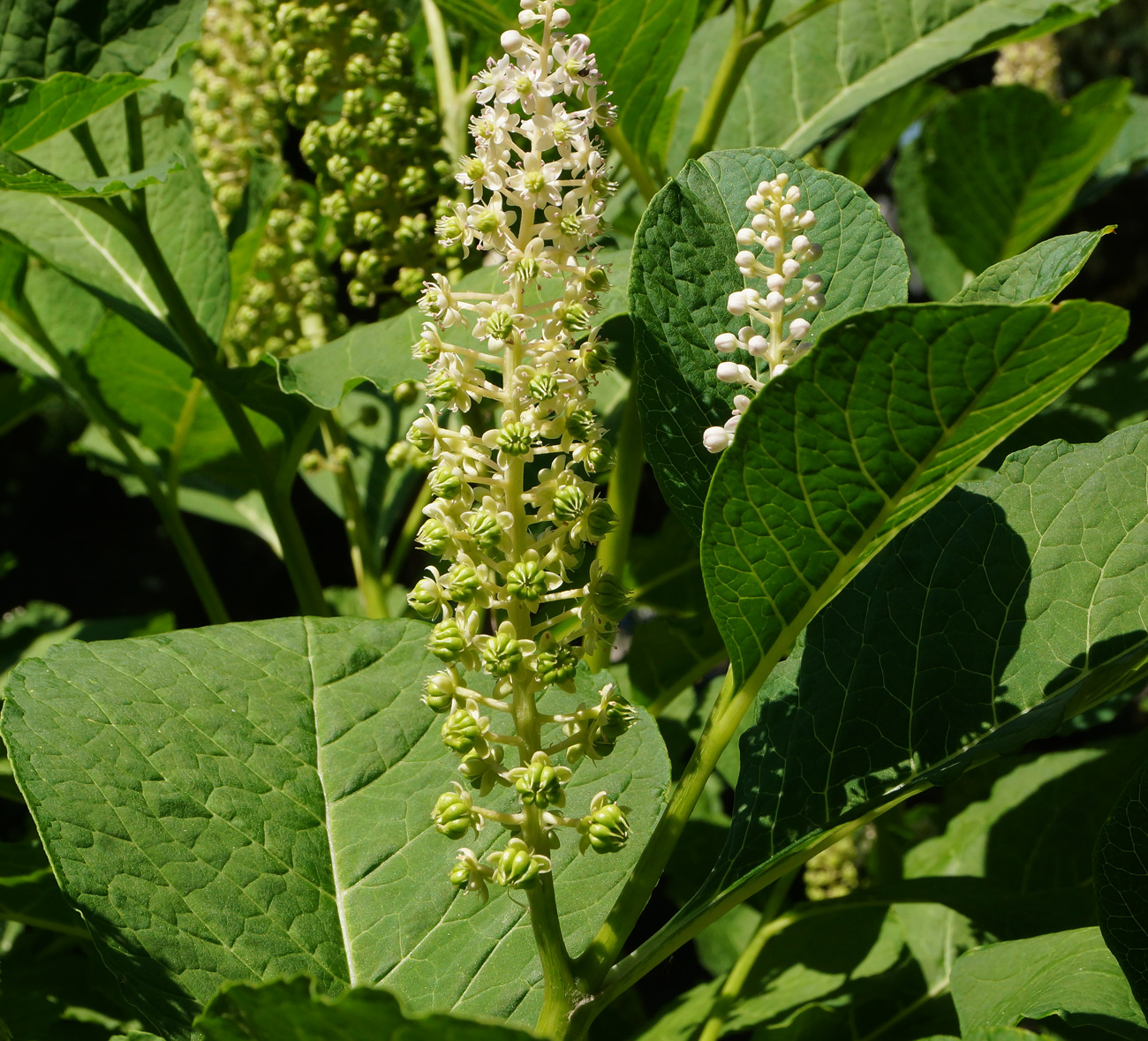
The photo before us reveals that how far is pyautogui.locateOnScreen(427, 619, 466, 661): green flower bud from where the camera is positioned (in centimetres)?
76

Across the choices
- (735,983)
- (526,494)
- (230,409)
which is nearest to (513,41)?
(526,494)

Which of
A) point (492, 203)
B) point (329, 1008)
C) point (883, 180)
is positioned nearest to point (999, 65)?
point (492, 203)

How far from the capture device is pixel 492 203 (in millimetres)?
795

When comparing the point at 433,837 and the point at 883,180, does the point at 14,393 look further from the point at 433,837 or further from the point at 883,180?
the point at 883,180

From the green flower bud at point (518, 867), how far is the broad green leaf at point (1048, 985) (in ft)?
1.55

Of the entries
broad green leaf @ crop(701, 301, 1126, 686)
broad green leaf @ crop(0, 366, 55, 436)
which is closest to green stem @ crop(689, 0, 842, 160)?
broad green leaf @ crop(701, 301, 1126, 686)

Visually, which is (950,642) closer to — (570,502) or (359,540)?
(570,502)

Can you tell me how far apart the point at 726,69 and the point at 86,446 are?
138 cm

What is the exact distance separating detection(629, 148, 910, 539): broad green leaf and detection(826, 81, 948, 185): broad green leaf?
150 centimetres

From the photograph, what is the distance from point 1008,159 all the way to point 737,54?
113cm

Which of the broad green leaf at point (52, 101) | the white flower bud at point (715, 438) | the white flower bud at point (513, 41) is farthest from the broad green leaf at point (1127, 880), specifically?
the broad green leaf at point (52, 101)

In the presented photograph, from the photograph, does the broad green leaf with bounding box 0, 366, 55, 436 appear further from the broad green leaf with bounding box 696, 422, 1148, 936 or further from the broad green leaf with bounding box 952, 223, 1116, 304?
the broad green leaf with bounding box 952, 223, 1116, 304

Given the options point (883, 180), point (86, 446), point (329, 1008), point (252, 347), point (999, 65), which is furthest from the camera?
point (883, 180)

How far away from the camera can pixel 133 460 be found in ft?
5.45
